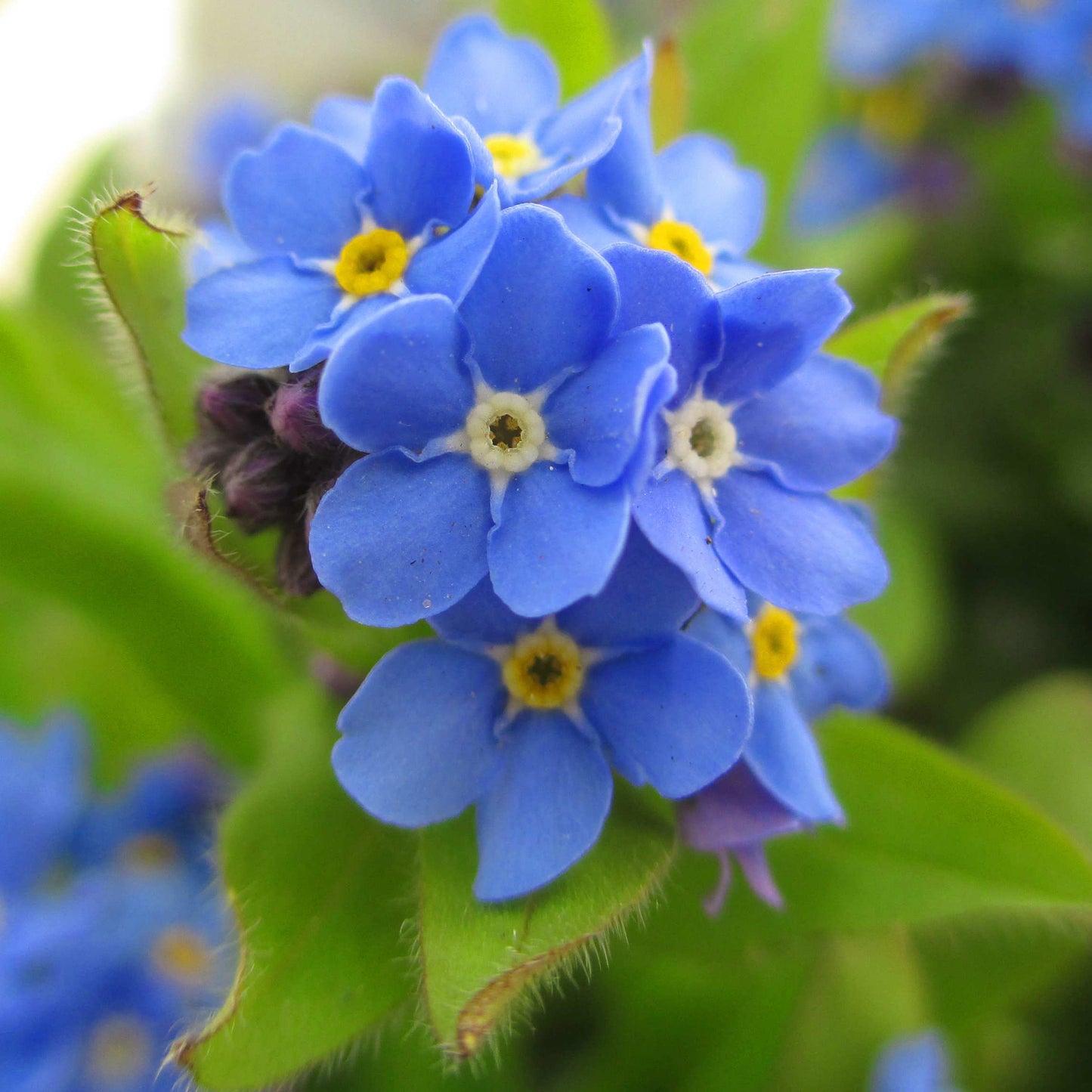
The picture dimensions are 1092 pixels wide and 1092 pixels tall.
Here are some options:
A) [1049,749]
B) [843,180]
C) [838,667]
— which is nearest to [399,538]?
[838,667]

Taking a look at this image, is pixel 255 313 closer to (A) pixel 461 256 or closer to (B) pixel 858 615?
(A) pixel 461 256

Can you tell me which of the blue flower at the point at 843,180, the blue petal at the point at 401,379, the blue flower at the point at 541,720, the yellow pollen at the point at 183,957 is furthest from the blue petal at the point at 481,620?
the blue flower at the point at 843,180

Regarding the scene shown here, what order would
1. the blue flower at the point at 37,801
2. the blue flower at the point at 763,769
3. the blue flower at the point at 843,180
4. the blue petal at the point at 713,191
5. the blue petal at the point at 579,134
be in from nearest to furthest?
the blue petal at the point at 579,134 → the blue flower at the point at 763,769 → the blue petal at the point at 713,191 → the blue flower at the point at 37,801 → the blue flower at the point at 843,180

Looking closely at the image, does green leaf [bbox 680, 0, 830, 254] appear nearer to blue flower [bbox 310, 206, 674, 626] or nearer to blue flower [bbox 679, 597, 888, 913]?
blue flower [bbox 679, 597, 888, 913]

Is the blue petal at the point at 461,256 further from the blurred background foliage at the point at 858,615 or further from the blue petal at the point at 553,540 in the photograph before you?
Answer: the blurred background foliage at the point at 858,615

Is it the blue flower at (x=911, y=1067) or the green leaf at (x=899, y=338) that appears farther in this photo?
the blue flower at (x=911, y=1067)

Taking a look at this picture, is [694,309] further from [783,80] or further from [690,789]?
[783,80]

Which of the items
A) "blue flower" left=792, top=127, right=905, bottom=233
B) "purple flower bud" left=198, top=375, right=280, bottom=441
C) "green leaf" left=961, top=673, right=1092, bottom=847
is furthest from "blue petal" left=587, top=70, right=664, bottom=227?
"blue flower" left=792, top=127, right=905, bottom=233
